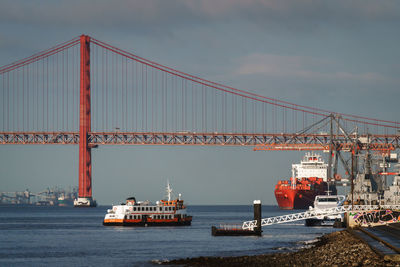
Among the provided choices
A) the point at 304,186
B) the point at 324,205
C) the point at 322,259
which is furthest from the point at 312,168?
the point at 322,259

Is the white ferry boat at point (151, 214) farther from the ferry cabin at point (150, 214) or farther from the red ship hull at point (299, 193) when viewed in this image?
the red ship hull at point (299, 193)

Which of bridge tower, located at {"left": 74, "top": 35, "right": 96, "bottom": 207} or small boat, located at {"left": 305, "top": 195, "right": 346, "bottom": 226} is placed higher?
bridge tower, located at {"left": 74, "top": 35, "right": 96, "bottom": 207}

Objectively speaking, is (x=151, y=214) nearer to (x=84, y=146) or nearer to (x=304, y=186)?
(x=84, y=146)

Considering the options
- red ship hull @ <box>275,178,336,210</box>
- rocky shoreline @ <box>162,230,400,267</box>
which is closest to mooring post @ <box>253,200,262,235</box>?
rocky shoreline @ <box>162,230,400,267</box>

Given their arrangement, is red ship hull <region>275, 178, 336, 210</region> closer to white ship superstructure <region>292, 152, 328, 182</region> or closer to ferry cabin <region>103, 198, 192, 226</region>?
white ship superstructure <region>292, 152, 328, 182</region>

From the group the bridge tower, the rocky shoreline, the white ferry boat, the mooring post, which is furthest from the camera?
the bridge tower

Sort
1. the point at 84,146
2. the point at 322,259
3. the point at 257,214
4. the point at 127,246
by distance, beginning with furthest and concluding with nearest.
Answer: the point at 84,146 < the point at 257,214 < the point at 127,246 < the point at 322,259

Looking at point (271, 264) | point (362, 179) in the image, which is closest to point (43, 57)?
point (362, 179)
